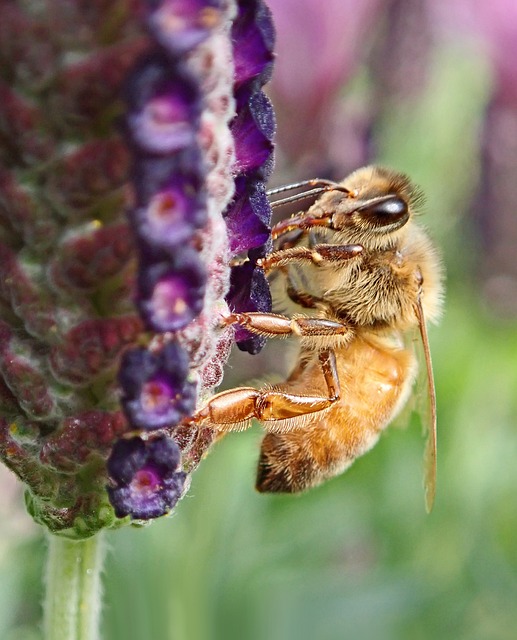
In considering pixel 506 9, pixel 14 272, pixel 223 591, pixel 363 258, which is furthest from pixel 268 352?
pixel 506 9

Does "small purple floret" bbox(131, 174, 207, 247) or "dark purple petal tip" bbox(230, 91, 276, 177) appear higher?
"small purple floret" bbox(131, 174, 207, 247)

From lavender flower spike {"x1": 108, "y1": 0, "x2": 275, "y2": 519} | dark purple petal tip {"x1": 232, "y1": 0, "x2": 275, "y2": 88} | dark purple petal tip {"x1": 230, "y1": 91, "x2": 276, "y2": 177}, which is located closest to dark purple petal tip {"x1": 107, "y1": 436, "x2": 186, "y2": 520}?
lavender flower spike {"x1": 108, "y1": 0, "x2": 275, "y2": 519}

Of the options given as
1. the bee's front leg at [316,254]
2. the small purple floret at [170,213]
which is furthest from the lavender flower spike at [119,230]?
the bee's front leg at [316,254]

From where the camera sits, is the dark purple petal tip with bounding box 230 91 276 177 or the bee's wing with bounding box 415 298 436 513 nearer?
the dark purple petal tip with bounding box 230 91 276 177

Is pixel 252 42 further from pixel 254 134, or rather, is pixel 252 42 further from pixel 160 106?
pixel 160 106

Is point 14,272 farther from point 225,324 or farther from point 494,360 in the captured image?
point 494,360

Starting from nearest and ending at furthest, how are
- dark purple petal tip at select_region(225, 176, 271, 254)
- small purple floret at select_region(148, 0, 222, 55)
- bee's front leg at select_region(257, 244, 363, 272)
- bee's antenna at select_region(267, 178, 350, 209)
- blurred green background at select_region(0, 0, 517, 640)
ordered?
1. small purple floret at select_region(148, 0, 222, 55)
2. dark purple petal tip at select_region(225, 176, 271, 254)
3. bee's front leg at select_region(257, 244, 363, 272)
4. bee's antenna at select_region(267, 178, 350, 209)
5. blurred green background at select_region(0, 0, 517, 640)

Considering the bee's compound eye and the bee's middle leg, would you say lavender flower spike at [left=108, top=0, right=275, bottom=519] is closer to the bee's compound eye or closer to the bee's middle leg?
the bee's middle leg

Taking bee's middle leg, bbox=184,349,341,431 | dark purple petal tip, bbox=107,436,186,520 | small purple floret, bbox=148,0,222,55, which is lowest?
bee's middle leg, bbox=184,349,341,431
